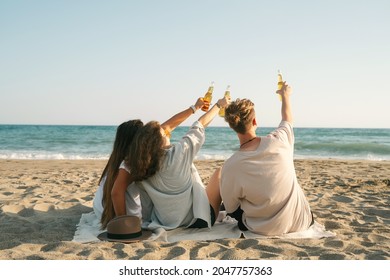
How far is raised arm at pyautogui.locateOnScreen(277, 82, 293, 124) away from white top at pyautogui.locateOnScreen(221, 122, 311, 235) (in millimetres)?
87

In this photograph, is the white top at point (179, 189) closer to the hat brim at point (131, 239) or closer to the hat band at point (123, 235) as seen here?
the hat brim at point (131, 239)

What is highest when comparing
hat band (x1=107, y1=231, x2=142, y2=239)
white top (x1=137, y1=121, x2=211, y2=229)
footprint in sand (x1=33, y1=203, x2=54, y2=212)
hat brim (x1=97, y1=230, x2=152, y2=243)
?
white top (x1=137, y1=121, x2=211, y2=229)

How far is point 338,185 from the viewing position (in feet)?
24.0

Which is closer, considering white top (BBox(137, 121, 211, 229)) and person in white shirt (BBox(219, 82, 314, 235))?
Answer: person in white shirt (BBox(219, 82, 314, 235))

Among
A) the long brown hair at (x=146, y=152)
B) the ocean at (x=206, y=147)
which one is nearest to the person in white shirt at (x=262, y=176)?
the long brown hair at (x=146, y=152)

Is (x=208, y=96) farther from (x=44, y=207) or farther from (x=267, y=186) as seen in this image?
(x=44, y=207)

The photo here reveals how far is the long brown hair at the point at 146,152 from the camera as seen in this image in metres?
3.64

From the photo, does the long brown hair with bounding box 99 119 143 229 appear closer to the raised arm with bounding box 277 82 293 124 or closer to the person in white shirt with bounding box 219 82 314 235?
the person in white shirt with bounding box 219 82 314 235

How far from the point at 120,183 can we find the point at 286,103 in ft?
5.96

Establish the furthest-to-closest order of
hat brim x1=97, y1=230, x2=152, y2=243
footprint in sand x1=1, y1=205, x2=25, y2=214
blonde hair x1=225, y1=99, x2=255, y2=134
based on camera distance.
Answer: footprint in sand x1=1, y1=205, x2=25, y2=214 → hat brim x1=97, y1=230, x2=152, y2=243 → blonde hair x1=225, y1=99, x2=255, y2=134

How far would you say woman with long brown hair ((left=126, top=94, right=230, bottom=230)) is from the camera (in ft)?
12.1

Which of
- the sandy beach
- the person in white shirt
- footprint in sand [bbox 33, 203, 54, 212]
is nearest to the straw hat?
the sandy beach

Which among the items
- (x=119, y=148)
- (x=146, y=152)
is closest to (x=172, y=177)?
(x=146, y=152)
